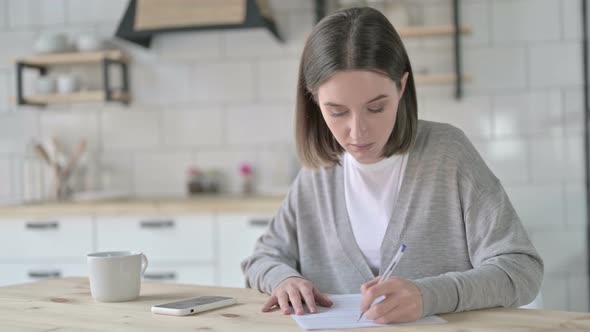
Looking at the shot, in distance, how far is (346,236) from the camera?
172 centimetres

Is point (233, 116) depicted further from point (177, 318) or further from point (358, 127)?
point (177, 318)

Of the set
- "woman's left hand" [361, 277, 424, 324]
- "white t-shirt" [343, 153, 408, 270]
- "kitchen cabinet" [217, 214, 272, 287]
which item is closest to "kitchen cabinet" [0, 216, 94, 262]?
"kitchen cabinet" [217, 214, 272, 287]

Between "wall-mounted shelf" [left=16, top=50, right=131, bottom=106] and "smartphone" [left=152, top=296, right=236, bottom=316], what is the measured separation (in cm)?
260

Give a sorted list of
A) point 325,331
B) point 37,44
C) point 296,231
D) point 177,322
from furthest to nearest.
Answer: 1. point 37,44
2. point 296,231
3. point 177,322
4. point 325,331

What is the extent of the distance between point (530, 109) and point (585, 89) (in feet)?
0.99

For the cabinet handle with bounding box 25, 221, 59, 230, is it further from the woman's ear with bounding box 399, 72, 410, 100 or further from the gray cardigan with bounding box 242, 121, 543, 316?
the woman's ear with bounding box 399, 72, 410, 100

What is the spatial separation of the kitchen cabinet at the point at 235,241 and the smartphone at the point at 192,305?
73.2 inches

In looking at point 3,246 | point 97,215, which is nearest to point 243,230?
point 97,215

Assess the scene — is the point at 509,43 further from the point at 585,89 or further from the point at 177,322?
the point at 177,322

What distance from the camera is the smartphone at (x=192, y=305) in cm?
129

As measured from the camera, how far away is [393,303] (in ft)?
3.88

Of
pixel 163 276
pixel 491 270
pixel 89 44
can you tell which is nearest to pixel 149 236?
pixel 163 276

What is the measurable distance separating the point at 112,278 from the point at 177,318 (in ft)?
0.72

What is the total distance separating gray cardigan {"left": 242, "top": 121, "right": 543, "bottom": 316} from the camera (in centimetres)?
147
